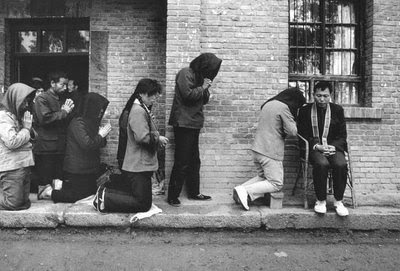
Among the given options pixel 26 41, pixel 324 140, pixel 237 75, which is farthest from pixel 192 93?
pixel 26 41

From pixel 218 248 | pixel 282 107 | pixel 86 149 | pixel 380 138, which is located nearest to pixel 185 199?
pixel 218 248

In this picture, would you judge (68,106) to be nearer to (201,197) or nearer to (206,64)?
(206,64)

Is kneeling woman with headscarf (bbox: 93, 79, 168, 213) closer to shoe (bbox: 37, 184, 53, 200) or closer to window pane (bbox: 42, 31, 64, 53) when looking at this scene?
shoe (bbox: 37, 184, 53, 200)

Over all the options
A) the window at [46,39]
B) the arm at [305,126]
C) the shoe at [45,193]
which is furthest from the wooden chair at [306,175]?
the window at [46,39]

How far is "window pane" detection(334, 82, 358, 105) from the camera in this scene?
6.23 m

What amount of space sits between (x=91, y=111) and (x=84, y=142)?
21.8 inches

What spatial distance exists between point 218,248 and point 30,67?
5.39m

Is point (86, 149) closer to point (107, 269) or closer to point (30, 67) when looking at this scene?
point (107, 269)

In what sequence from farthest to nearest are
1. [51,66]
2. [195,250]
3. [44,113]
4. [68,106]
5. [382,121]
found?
[51,66] < [382,121] < [68,106] < [44,113] < [195,250]

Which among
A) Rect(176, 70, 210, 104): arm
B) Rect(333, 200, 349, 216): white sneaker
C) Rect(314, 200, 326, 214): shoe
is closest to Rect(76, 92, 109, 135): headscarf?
Rect(176, 70, 210, 104): arm

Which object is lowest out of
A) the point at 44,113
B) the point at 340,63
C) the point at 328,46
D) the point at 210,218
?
the point at 210,218

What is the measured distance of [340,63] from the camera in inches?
247

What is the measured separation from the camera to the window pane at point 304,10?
6195 mm

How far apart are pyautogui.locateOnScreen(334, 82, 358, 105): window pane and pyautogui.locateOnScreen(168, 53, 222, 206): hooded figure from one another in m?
2.43
